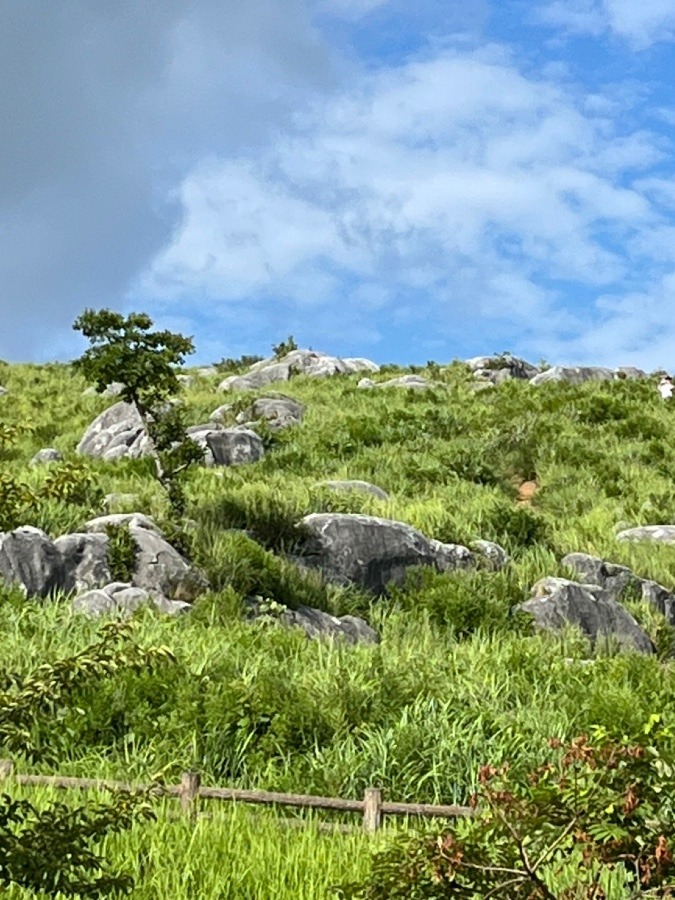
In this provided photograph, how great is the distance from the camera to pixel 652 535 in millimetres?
22938

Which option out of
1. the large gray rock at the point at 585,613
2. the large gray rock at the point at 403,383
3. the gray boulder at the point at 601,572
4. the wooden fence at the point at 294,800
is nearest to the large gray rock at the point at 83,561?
the large gray rock at the point at 585,613

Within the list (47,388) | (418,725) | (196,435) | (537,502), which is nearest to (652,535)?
(537,502)

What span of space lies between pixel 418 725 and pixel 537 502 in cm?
1616

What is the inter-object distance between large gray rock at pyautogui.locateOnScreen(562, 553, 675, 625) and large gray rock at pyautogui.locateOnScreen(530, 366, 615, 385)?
21763mm

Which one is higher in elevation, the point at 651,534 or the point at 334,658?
the point at 651,534

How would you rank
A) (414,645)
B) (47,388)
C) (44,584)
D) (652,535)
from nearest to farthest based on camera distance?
(414,645) < (44,584) < (652,535) < (47,388)

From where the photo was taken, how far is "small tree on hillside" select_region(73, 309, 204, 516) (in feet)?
68.4

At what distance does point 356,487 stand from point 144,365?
517 cm

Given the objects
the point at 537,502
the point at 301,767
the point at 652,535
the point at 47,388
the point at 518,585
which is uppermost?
the point at 47,388

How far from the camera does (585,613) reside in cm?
1811

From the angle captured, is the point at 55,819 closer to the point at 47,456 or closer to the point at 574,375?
the point at 47,456

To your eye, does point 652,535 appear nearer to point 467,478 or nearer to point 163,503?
point 467,478

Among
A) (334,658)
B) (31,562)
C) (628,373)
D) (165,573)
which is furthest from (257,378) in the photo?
(334,658)

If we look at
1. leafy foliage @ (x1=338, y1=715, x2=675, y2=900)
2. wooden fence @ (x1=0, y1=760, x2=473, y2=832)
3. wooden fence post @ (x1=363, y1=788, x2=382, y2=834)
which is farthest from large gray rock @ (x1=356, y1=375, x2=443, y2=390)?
leafy foliage @ (x1=338, y1=715, x2=675, y2=900)
